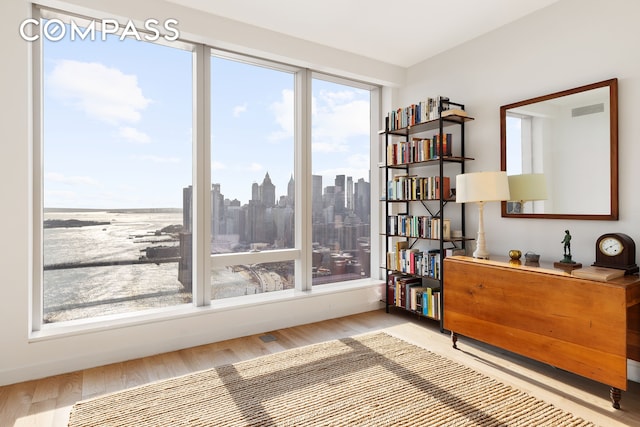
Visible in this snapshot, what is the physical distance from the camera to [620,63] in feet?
8.11

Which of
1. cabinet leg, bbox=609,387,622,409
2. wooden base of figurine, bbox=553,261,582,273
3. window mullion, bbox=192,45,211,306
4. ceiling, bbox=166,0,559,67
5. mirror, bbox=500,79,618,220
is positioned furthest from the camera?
window mullion, bbox=192,45,211,306

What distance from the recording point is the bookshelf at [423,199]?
3.36 meters

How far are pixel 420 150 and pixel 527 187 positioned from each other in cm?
99

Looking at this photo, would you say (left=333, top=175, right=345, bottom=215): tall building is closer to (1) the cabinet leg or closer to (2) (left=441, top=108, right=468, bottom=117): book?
(2) (left=441, top=108, right=468, bottom=117): book

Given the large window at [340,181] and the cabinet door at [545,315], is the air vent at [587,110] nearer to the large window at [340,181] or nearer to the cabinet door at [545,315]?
the cabinet door at [545,315]

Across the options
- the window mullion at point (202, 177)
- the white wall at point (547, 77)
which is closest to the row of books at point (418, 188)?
the white wall at point (547, 77)

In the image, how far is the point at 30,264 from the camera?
2.54m

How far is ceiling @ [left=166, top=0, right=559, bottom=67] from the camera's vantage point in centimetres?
286

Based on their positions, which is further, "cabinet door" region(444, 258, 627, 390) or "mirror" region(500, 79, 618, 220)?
"mirror" region(500, 79, 618, 220)

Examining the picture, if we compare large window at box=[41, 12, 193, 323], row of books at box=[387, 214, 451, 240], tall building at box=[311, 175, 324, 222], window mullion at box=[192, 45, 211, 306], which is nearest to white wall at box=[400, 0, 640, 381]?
row of books at box=[387, 214, 451, 240]

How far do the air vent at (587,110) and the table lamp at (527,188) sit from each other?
48 cm

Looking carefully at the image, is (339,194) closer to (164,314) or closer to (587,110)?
(164,314)

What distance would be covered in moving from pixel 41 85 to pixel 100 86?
1.22ft

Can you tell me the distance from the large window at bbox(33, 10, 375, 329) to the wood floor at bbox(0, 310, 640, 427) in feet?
1.56
